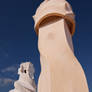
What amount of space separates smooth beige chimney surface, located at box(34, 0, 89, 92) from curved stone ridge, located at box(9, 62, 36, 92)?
5.10 metres

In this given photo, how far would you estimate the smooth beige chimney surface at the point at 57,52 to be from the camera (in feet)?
10.1

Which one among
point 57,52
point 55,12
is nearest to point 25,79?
point 57,52

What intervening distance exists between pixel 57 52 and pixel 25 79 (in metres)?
6.20

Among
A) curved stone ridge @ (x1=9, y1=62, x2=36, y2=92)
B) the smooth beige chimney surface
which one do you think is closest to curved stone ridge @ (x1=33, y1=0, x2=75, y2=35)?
the smooth beige chimney surface

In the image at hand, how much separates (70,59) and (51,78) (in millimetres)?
642

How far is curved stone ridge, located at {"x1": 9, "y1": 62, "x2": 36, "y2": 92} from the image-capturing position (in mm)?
8241

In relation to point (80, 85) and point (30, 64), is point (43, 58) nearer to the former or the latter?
point (80, 85)

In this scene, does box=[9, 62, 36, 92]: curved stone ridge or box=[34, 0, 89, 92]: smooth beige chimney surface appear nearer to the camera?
box=[34, 0, 89, 92]: smooth beige chimney surface

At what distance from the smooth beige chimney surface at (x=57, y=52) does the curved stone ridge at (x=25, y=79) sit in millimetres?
5095

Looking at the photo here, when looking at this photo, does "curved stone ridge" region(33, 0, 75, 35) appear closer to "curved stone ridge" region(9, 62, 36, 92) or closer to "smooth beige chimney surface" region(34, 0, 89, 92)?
"smooth beige chimney surface" region(34, 0, 89, 92)

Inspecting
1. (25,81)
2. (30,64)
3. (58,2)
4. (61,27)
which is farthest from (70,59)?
(30,64)

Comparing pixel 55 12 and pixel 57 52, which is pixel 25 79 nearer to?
pixel 57 52

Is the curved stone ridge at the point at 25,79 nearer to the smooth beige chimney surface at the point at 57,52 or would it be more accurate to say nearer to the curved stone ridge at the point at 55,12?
the smooth beige chimney surface at the point at 57,52

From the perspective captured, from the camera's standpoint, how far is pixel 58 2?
13.0 ft
